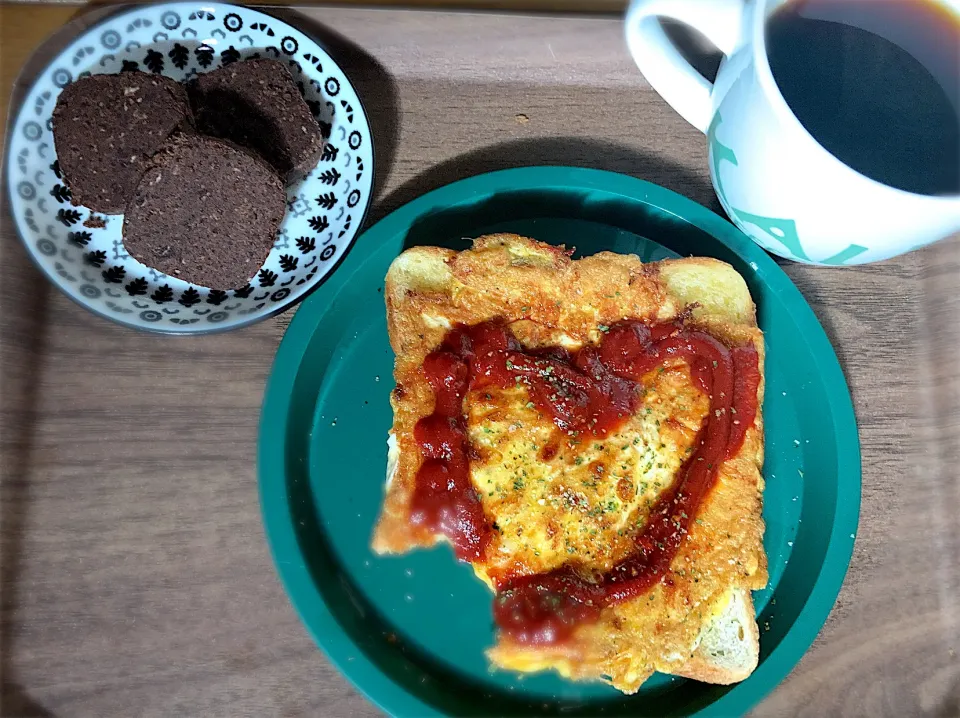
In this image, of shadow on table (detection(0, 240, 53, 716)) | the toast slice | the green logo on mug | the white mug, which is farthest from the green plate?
shadow on table (detection(0, 240, 53, 716))

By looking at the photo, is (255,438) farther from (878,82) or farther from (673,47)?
(878,82)

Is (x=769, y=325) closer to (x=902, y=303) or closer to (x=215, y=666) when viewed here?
(x=902, y=303)

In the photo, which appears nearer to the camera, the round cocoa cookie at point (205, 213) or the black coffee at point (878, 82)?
the black coffee at point (878, 82)

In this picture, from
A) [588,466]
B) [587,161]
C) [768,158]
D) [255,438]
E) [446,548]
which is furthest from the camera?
[587,161]

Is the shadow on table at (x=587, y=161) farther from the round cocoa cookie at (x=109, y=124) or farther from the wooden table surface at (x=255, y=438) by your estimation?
the round cocoa cookie at (x=109, y=124)

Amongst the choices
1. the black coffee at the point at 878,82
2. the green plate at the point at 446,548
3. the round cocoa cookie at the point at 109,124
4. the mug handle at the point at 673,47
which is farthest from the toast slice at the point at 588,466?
the round cocoa cookie at the point at 109,124

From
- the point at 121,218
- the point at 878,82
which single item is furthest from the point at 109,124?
the point at 878,82
